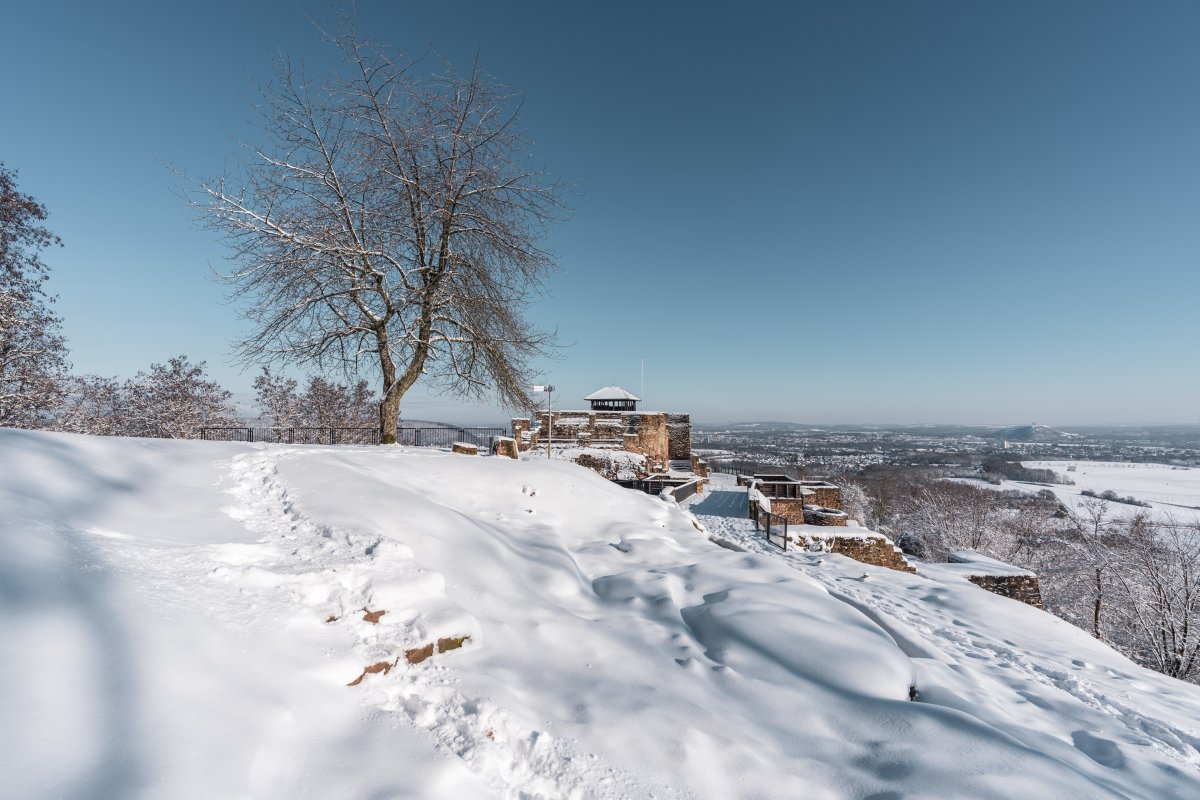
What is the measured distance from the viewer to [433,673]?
2674mm

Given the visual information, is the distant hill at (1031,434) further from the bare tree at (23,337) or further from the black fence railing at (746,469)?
the bare tree at (23,337)

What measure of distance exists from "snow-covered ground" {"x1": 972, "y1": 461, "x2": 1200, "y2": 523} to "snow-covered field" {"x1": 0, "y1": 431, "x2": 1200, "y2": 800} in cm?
4636

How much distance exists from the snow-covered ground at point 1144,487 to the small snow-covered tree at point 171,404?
5839 cm

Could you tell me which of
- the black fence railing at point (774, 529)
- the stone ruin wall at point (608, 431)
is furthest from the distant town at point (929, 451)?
the black fence railing at point (774, 529)

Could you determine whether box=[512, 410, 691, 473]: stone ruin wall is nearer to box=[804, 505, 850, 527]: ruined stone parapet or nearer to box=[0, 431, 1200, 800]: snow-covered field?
box=[804, 505, 850, 527]: ruined stone parapet

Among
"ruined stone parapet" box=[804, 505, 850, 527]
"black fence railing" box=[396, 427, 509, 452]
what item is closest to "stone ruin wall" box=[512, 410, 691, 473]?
"black fence railing" box=[396, 427, 509, 452]

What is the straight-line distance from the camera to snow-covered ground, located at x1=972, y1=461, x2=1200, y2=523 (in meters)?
43.0

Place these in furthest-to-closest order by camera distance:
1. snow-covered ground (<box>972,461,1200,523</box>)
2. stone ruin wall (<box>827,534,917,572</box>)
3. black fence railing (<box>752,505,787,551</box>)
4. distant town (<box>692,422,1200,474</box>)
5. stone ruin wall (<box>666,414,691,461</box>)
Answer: distant town (<box>692,422,1200,474</box>)
snow-covered ground (<box>972,461,1200,523</box>)
stone ruin wall (<box>666,414,691,461</box>)
black fence railing (<box>752,505,787,551</box>)
stone ruin wall (<box>827,534,917,572</box>)

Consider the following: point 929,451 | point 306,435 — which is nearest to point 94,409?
point 306,435

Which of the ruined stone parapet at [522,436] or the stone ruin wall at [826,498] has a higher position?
the ruined stone parapet at [522,436]

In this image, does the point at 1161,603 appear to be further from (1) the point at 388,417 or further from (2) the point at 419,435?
(2) the point at 419,435

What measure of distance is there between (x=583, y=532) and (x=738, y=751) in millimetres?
3937

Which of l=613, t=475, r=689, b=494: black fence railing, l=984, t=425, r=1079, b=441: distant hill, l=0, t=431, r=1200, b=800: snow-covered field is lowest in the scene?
l=984, t=425, r=1079, b=441: distant hill

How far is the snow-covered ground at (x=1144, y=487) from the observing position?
4300cm
